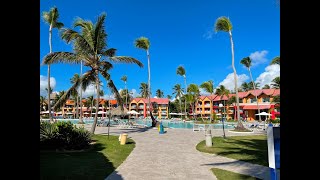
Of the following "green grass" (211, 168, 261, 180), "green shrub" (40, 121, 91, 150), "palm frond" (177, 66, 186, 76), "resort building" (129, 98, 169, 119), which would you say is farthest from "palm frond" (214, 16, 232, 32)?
"resort building" (129, 98, 169, 119)

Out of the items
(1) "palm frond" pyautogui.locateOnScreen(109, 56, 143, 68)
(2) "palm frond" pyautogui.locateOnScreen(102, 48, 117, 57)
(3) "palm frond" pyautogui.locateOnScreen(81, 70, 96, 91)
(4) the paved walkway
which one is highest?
(2) "palm frond" pyautogui.locateOnScreen(102, 48, 117, 57)

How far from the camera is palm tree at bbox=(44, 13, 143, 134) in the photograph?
2059 cm

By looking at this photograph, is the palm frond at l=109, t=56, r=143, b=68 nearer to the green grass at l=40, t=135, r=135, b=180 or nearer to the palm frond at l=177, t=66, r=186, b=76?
the green grass at l=40, t=135, r=135, b=180

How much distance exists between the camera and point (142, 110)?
106 m

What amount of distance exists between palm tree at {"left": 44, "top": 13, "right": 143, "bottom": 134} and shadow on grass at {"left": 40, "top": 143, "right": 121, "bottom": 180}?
8599mm

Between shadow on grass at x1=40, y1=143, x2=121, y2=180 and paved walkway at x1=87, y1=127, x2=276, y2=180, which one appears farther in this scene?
paved walkway at x1=87, y1=127, x2=276, y2=180

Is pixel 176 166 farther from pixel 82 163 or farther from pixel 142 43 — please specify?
pixel 142 43

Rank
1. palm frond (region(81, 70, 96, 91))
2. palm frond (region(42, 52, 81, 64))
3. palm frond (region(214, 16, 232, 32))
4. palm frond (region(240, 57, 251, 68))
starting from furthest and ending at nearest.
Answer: palm frond (region(240, 57, 251, 68)) < palm frond (region(214, 16, 232, 32)) < palm frond (region(81, 70, 96, 91)) < palm frond (region(42, 52, 81, 64))

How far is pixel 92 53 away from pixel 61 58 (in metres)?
2.96

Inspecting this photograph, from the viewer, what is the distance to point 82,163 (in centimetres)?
1101

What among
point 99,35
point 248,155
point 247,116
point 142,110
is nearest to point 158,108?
point 142,110
